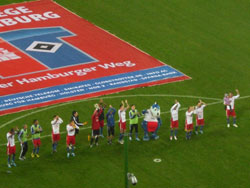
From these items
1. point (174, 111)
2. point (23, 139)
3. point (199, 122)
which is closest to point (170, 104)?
point (199, 122)

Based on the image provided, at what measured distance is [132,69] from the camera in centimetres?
5641

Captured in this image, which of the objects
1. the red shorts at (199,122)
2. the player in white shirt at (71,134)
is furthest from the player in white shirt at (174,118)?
the player in white shirt at (71,134)

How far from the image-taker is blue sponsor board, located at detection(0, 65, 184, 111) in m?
51.7

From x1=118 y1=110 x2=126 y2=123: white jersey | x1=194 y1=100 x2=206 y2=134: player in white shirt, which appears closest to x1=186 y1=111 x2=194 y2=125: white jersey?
x1=194 y1=100 x2=206 y2=134: player in white shirt

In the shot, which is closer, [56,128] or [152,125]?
[56,128]

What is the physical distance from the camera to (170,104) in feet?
170

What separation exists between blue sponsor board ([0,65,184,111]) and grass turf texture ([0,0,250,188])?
1199 mm

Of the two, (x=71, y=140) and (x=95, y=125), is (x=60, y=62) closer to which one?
(x=95, y=125)

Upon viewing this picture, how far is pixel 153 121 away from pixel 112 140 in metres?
2.50

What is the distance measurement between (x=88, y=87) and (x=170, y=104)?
552cm

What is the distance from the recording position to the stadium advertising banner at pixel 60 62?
174ft

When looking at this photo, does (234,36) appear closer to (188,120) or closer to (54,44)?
(54,44)

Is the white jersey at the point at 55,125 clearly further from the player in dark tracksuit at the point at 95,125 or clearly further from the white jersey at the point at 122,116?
the white jersey at the point at 122,116

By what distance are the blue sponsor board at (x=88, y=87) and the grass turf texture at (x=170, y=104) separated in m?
1.20
